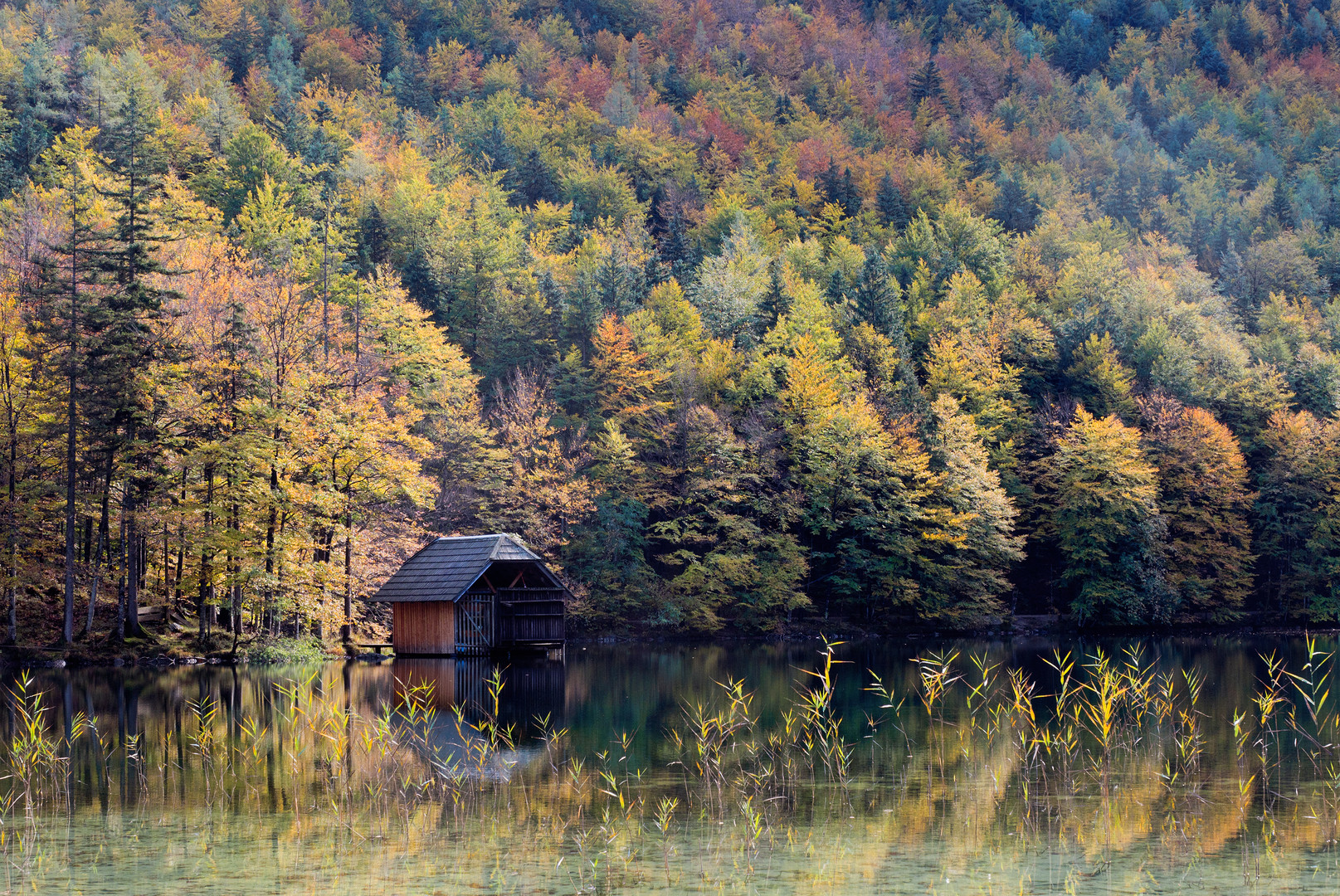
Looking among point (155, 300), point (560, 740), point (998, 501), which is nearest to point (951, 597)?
point (998, 501)

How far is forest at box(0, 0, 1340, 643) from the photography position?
34.8m

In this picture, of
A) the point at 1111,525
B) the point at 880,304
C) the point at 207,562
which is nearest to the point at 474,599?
the point at 207,562

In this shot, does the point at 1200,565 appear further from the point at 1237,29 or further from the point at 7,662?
the point at 1237,29

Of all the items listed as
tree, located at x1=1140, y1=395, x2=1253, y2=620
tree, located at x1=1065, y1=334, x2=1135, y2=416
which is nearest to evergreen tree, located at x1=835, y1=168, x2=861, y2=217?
tree, located at x1=1065, y1=334, x2=1135, y2=416

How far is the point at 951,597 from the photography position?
5175 cm

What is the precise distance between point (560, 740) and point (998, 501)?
36.9 meters

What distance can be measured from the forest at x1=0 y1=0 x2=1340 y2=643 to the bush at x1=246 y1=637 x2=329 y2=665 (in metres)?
0.82

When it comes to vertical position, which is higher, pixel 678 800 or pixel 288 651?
pixel 288 651

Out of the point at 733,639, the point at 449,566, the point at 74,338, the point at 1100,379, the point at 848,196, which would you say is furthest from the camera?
the point at 848,196

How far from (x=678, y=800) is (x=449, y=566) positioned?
24.9 meters

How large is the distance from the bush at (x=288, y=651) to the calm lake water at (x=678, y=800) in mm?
12205

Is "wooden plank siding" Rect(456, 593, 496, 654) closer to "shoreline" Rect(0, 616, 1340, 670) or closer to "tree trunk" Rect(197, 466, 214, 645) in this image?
"shoreline" Rect(0, 616, 1340, 670)

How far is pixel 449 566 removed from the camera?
36.8 m

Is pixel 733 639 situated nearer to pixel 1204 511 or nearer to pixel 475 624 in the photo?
pixel 475 624
